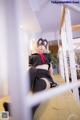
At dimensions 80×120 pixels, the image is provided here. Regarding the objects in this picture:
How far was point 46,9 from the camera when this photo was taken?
3.28 meters

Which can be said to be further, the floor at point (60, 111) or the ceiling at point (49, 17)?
the ceiling at point (49, 17)

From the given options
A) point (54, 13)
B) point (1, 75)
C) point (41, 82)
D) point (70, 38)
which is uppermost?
point (54, 13)

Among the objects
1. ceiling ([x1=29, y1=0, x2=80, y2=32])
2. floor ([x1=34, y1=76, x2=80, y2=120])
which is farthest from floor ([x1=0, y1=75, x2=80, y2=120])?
ceiling ([x1=29, y1=0, x2=80, y2=32])

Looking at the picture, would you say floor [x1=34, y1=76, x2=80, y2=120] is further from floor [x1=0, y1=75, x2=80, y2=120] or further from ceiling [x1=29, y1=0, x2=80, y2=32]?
ceiling [x1=29, y1=0, x2=80, y2=32]

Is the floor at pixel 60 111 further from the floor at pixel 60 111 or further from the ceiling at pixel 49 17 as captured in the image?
the ceiling at pixel 49 17

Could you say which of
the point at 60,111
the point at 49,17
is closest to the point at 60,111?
the point at 60,111

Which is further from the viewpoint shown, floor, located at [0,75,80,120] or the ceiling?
the ceiling

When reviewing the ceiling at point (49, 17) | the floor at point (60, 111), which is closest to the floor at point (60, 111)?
the floor at point (60, 111)

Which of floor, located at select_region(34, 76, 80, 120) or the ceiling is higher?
the ceiling

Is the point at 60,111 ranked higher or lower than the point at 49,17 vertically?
lower

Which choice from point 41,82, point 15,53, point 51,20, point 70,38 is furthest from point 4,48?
point 51,20

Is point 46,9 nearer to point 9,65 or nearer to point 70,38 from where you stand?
point 70,38

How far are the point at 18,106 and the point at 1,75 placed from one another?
Result: 2.3 inches

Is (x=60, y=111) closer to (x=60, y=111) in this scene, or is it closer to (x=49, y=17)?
(x=60, y=111)
